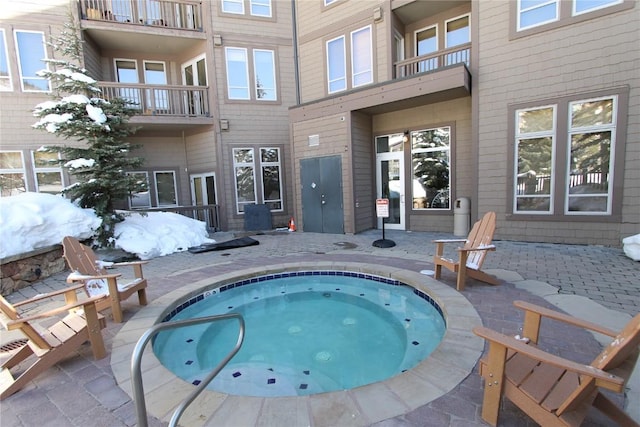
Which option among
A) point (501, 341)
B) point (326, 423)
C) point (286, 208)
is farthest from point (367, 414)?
point (286, 208)

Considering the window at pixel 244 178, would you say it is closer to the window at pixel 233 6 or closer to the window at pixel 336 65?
the window at pixel 336 65

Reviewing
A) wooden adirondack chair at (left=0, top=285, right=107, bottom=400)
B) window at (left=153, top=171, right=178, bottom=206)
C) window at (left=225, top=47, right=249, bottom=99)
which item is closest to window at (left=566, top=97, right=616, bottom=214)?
wooden adirondack chair at (left=0, top=285, right=107, bottom=400)

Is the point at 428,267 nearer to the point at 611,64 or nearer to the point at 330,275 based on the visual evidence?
the point at 330,275

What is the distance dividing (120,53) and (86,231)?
7314 mm

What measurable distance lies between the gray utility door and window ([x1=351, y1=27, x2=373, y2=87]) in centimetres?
249

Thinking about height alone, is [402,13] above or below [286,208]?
above

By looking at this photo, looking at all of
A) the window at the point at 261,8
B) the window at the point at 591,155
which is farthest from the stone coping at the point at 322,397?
the window at the point at 261,8

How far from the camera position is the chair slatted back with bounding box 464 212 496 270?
406cm

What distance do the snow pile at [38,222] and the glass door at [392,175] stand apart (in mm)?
7159

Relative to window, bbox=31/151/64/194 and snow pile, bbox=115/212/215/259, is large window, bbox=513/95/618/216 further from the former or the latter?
window, bbox=31/151/64/194

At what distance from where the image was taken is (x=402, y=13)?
8.19 m

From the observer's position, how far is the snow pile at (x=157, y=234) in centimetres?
676

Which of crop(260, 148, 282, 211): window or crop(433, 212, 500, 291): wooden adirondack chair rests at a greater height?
crop(260, 148, 282, 211): window

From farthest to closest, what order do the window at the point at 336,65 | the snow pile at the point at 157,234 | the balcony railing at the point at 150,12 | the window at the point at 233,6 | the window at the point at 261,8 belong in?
the window at the point at 261,8 < the window at the point at 233,6 < the balcony railing at the point at 150,12 < the window at the point at 336,65 < the snow pile at the point at 157,234
